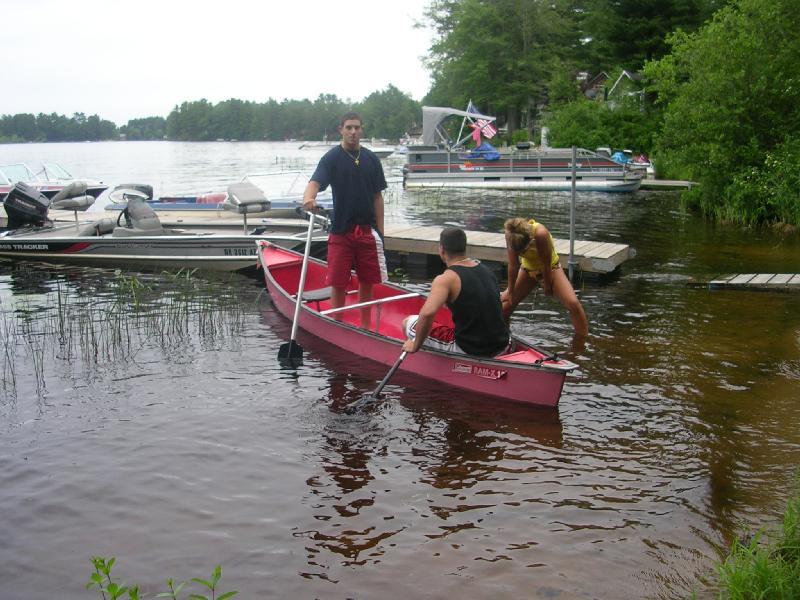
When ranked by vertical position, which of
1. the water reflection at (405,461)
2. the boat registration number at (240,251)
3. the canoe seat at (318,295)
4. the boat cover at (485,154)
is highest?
the boat cover at (485,154)

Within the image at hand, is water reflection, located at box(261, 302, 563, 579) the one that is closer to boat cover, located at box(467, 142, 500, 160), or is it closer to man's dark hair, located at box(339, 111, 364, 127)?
man's dark hair, located at box(339, 111, 364, 127)

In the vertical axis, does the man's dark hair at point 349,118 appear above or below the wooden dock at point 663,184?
above

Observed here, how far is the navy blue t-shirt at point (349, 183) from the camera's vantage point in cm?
809

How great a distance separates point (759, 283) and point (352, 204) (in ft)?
20.0

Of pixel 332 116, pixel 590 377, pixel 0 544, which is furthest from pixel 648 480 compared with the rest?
pixel 332 116

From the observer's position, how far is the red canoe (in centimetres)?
668

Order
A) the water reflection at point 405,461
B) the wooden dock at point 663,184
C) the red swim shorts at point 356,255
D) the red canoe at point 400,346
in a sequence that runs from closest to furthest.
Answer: the water reflection at point 405,461
the red canoe at point 400,346
the red swim shorts at point 356,255
the wooden dock at point 663,184

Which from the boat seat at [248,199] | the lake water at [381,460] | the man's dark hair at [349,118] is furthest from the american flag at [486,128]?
the man's dark hair at [349,118]

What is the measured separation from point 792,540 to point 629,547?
872 millimetres

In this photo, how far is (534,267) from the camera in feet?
28.3

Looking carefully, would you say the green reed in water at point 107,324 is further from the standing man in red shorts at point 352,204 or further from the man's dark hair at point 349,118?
the man's dark hair at point 349,118

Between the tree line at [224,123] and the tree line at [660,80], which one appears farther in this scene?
the tree line at [224,123]

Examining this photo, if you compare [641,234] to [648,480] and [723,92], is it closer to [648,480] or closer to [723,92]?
[723,92]

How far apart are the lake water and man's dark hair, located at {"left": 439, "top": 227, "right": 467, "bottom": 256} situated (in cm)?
140
